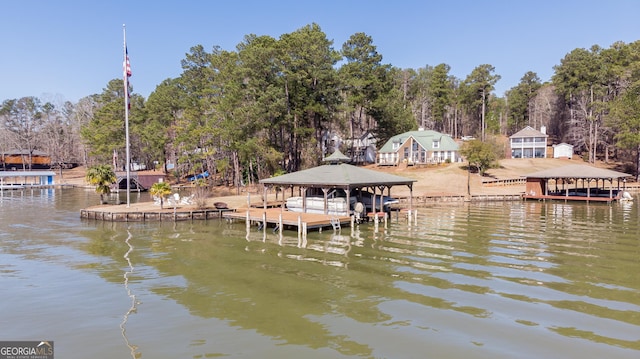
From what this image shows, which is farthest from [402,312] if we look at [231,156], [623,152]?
[623,152]

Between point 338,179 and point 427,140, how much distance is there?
4684cm

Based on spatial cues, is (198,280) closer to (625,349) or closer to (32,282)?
(32,282)

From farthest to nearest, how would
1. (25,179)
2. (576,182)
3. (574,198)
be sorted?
(25,179)
(576,182)
(574,198)

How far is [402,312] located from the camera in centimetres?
1474

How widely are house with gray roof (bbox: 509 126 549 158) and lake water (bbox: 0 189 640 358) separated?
53221 mm

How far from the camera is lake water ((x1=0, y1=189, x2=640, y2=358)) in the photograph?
12.3 metres

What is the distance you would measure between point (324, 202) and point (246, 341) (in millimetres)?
20693

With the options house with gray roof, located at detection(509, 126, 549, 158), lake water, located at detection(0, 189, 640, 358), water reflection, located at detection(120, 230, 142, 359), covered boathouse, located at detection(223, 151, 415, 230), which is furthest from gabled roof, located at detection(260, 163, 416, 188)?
house with gray roof, located at detection(509, 126, 549, 158)

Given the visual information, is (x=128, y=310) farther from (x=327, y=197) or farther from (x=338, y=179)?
(x=327, y=197)

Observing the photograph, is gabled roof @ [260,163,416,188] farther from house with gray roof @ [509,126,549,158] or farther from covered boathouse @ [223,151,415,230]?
house with gray roof @ [509,126,549,158]

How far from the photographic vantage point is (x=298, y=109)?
58219mm

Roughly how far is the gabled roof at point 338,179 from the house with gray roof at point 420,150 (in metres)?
39.6

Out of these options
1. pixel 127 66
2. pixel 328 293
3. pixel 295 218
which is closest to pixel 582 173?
pixel 295 218

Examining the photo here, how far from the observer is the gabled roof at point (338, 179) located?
3095 cm
